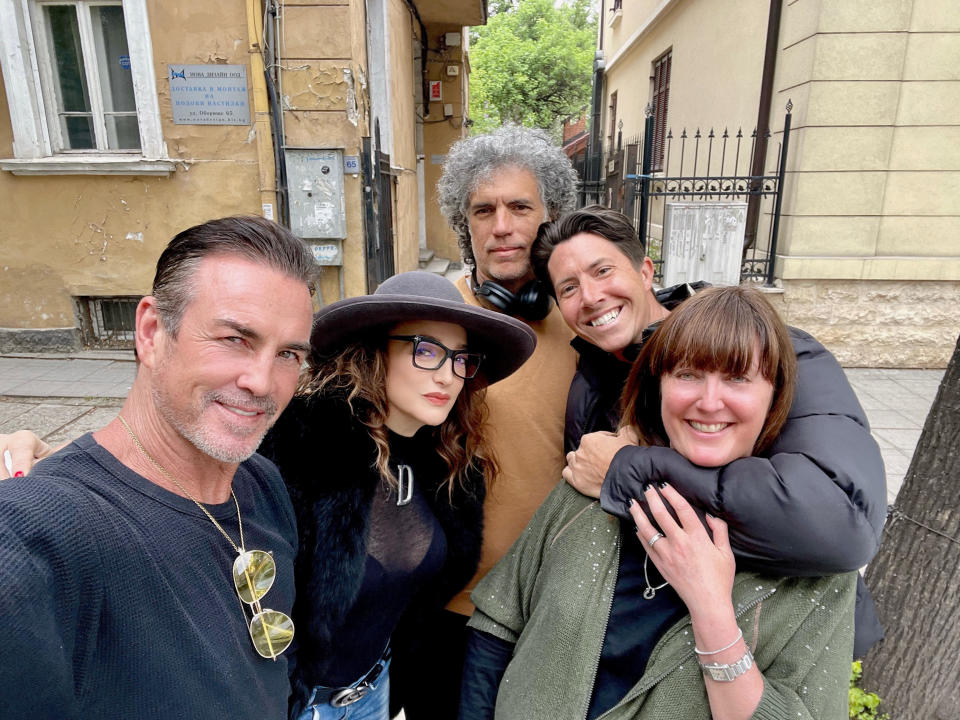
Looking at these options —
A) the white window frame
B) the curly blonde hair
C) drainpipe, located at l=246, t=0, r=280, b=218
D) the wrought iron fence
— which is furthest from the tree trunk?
the white window frame

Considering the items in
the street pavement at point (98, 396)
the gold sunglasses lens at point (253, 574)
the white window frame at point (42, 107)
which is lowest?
the street pavement at point (98, 396)

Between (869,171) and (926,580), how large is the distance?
529 cm

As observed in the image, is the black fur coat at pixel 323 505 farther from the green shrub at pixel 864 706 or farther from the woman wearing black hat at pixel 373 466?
the green shrub at pixel 864 706

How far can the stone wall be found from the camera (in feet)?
20.8

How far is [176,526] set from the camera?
1052 millimetres

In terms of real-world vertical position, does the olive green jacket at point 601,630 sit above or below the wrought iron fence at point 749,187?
below

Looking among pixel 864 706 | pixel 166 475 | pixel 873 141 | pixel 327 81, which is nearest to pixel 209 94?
pixel 327 81

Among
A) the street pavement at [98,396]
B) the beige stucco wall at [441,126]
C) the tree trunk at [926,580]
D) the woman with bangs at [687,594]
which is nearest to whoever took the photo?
the woman with bangs at [687,594]

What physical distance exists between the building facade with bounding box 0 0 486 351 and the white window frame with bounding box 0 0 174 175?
0.04 feet

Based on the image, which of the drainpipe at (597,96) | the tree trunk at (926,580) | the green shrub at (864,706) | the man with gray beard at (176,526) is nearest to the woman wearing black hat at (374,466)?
the man with gray beard at (176,526)

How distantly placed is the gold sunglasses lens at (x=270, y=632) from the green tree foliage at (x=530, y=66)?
28.6 meters

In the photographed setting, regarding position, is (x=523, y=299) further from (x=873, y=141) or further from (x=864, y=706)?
(x=873, y=141)

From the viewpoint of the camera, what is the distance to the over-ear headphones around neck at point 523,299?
6.74 ft

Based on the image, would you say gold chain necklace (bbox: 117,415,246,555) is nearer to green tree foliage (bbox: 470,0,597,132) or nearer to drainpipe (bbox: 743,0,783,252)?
drainpipe (bbox: 743,0,783,252)
